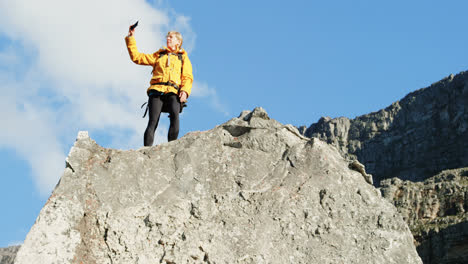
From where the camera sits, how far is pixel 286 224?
772cm

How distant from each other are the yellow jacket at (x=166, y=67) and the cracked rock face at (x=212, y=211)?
1.91m

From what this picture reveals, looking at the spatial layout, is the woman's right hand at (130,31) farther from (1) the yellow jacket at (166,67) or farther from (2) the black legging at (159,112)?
(2) the black legging at (159,112)

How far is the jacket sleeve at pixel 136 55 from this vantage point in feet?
35.0

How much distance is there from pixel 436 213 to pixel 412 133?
8500cm

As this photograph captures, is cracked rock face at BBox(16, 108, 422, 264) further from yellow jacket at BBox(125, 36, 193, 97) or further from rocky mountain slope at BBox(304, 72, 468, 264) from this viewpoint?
rocky mountain slope at BBox(304, 72, 468, 264)

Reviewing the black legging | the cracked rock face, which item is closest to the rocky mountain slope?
the black legging

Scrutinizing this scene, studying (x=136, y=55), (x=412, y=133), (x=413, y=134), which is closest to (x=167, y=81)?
(x=136, y=55)

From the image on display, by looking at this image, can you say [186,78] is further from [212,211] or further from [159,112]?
[212,211]

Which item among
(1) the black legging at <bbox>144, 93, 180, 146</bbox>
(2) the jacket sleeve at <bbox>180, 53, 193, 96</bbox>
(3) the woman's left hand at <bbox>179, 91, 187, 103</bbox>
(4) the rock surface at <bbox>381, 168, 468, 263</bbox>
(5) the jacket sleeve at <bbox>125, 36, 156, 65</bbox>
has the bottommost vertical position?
(1) the black legging at <bbox>144, 93, 180, 146</bbox>

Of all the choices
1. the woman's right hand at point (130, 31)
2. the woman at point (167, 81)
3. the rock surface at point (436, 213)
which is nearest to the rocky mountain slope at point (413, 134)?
the rock surface at point (436, 213)

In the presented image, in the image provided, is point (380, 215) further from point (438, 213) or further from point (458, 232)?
point (438, 213)

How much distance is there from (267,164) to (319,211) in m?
1.25

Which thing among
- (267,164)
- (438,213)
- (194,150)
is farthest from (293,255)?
(438,213)

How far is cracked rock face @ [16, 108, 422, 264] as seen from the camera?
7348 millimetres
